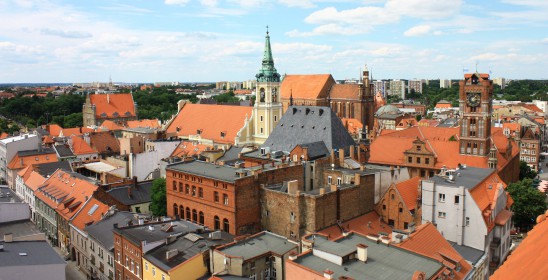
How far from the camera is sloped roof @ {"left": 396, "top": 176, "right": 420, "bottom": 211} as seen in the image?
52.5m

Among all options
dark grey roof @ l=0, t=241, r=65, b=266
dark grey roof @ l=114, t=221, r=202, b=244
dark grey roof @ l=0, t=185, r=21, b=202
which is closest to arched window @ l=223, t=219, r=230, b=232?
dark grey roof @ l=114, t=221, r=202, b=244

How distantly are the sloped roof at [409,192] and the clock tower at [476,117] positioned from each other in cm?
2247

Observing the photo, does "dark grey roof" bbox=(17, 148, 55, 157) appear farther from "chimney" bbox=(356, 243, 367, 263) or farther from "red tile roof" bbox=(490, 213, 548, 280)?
"red tile roof" bbox=(490, 213, 548, 280)

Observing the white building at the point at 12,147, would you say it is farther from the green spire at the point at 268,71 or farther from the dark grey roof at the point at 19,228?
the green spire at the point at 268,71

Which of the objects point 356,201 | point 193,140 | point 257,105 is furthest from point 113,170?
point 356,201

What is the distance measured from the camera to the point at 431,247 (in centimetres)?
3791

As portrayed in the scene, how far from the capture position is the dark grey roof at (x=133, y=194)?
64.4 m

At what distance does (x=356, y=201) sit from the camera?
54.2 metres

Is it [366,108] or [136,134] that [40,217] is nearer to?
[136,134]

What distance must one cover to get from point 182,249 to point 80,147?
62.8m

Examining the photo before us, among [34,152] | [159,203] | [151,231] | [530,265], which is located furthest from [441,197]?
[34,152]

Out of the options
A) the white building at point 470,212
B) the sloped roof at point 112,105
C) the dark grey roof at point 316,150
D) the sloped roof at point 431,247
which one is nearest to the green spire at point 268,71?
the dark grey roof at point 316,150

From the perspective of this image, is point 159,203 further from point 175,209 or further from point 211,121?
point 211,121

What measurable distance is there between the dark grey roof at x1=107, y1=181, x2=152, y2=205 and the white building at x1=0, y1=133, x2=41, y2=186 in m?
36.9
